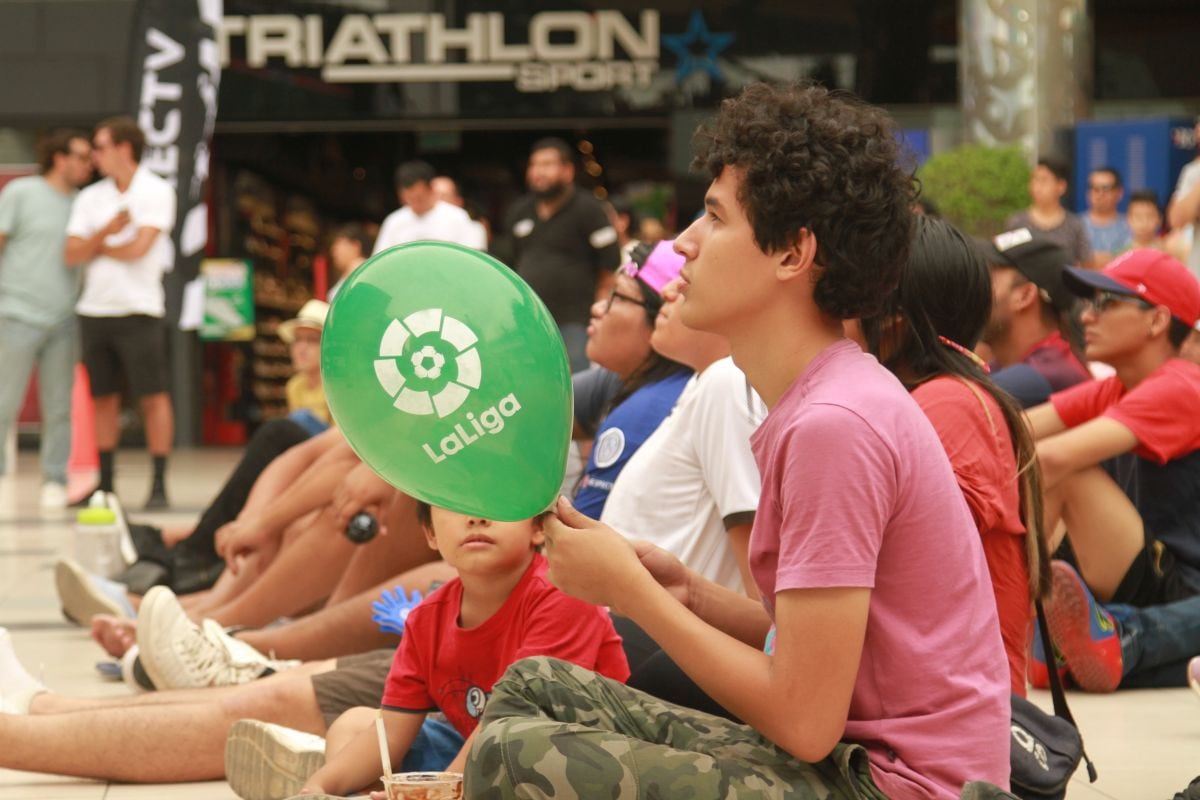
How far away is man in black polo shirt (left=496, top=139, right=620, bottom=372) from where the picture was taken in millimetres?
8977

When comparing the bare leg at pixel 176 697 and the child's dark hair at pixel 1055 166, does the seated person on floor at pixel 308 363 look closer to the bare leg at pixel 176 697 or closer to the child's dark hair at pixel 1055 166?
the bare leg at pixel 176 697

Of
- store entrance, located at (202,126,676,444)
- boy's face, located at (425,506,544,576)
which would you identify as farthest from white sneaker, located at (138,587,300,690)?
store entrance, located at (202,126,676,444)

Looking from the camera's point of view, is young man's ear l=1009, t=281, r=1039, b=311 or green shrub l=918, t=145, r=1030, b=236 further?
green shrub l=918, t=145, r=1030, b=236

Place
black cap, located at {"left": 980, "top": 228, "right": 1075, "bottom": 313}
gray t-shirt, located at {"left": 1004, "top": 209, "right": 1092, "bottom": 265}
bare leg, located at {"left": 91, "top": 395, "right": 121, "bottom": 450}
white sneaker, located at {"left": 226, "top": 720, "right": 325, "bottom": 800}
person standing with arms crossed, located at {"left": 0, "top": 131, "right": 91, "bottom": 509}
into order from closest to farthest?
1. white sneaker, located at {"left": 226, "top": 720, "right": 325, "bottom": 800}
2. black cap, located at {"left": 980, "top": 228, "right": 1075, "bottom": 313}
3. bare leg, located at {"left": 91, "top": 395, "right": 121, "bottom": 450}
4. gray t-shirt, located at {"left": 1004, "top": 209, "right": 1092, "bottom": 265}
5. person standing with arms crossed, located at {"left": 0, "top": 131, "right": 91, "bottom": 509}

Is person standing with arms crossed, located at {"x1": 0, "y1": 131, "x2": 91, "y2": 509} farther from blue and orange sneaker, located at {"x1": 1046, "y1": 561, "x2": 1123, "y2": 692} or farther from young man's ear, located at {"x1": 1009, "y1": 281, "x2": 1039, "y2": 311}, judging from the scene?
blue and orange sneaker, located at {"x1": 1046, "y1": 561, "x2": 1123, "y2": 692}

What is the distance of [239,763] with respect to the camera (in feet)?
10.5

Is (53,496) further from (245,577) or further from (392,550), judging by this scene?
(392,550)

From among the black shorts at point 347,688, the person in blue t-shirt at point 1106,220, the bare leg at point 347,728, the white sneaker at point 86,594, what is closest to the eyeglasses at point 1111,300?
the black shorts at point 347,688

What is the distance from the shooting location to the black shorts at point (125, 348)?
27.9 feet

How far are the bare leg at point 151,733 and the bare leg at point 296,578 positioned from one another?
47.9 inches

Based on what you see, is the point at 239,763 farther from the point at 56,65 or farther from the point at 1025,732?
the point at 56,65

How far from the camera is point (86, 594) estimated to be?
5234 millimetres

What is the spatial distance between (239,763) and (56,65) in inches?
426

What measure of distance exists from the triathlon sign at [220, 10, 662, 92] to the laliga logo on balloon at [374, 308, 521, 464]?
36.9 feet
